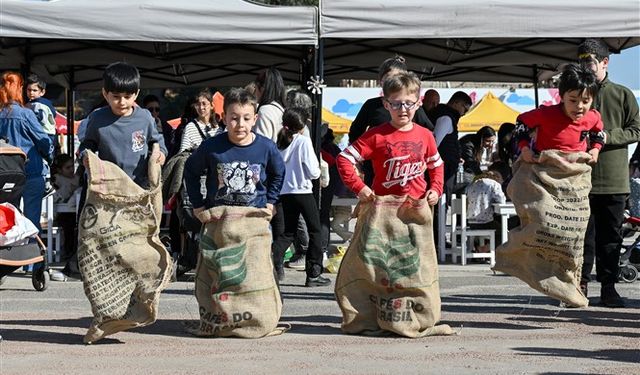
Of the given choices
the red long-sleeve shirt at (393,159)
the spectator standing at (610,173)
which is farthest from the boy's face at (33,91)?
the spectator standing at (610,173)

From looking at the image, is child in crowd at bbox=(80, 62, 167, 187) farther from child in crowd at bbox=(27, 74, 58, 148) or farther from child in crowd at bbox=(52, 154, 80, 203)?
child in crowd at bbox=(52, 154, 80, 203)

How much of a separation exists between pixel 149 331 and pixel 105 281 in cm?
79

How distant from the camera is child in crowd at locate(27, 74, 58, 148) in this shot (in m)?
12.0

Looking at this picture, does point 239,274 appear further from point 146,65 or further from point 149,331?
point 146,65

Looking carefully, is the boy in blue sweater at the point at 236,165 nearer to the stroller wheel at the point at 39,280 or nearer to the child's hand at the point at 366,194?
the child's hand at the point at 366,194

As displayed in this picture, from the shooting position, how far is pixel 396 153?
7.84m

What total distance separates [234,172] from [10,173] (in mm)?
2846

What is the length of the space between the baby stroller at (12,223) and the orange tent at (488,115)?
2008 centimetres

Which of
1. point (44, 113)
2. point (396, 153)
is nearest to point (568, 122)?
point (396, 153)

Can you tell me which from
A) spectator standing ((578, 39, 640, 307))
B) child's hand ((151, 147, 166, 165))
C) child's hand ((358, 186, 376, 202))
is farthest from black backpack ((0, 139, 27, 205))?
spectator standing ((578, 39, 640, 307))

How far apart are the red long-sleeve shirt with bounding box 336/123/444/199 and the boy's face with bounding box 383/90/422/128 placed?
9 centimetres

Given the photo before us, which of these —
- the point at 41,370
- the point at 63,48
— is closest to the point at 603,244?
the point at 41,370

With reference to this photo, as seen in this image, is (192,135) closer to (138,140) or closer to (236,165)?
(138,140)

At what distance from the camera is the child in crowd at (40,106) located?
1203cm
